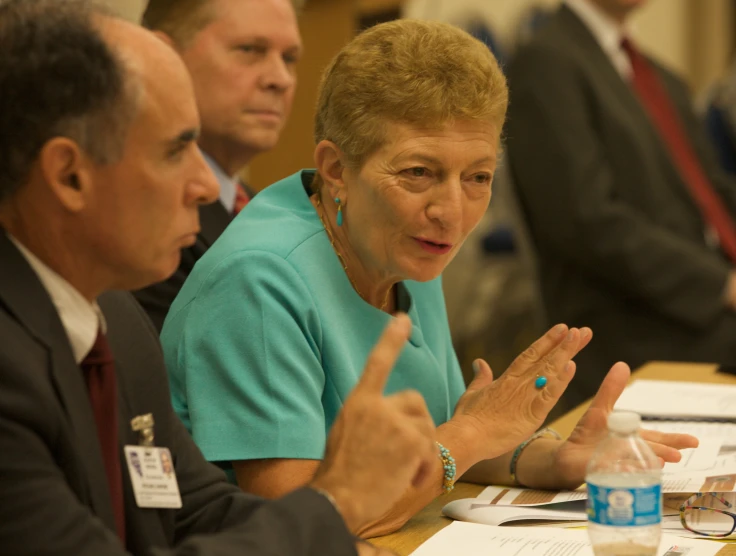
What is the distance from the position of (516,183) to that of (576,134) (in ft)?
0.97

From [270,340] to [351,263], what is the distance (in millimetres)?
298

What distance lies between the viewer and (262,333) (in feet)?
5.57

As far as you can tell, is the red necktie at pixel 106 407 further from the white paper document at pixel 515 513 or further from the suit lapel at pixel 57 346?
the white paper document at pixel 515 513

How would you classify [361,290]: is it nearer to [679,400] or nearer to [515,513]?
[515,513]

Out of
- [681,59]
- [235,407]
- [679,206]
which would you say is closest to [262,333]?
[235,407]

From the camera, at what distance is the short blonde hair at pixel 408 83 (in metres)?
1.76

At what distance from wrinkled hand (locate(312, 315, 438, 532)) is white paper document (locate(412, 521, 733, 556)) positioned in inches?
12.1

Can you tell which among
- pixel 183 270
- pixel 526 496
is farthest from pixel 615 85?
pixel 526 496

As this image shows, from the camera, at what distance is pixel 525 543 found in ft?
5.12

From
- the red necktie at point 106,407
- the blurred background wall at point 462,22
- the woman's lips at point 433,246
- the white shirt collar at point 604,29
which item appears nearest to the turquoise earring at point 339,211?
the woman's lips at point 433,246

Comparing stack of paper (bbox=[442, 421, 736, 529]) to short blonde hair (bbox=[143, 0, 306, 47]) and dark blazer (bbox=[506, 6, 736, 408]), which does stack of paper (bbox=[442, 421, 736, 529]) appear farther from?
dark blazer (bbox=[506, 6, 736, 408])

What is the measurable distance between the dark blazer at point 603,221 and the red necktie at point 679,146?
14cm

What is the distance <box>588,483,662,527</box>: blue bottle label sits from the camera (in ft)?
4.28

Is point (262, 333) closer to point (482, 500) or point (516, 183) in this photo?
point (482, 500)
